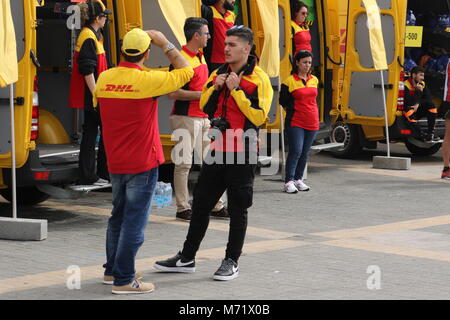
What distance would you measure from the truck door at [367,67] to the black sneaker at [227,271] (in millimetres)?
7924

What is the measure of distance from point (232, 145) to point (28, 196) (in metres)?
3.92

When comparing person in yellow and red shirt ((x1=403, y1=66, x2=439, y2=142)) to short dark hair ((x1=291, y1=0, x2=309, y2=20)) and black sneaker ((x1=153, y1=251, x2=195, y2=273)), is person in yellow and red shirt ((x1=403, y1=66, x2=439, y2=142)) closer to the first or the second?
short dark hair ((x1=291, y1=0, x2=309, y2=20))

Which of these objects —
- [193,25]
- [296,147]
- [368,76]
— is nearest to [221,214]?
[193,25]

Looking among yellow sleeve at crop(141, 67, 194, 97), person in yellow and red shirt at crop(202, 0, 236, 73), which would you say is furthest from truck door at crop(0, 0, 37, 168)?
person in yellow and red shirt at crop(202, 0, 236, 73)

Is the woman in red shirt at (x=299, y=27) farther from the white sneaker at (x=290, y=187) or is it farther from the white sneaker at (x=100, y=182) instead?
the white sneaker at (x=100, y=182)

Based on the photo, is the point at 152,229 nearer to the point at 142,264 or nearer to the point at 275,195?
the point at 142,264

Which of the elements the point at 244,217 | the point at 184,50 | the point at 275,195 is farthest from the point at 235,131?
the point at 275,195

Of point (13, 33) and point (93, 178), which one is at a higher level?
point (13, 33)

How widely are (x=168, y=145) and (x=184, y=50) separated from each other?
1.27 meters

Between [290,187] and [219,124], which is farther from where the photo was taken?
[290,187]

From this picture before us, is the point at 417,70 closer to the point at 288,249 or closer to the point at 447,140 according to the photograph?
the point at 447,140

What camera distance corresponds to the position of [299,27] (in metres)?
13.8

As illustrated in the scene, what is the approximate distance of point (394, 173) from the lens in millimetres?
14633

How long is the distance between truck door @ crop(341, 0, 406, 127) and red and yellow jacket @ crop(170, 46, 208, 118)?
535cm
